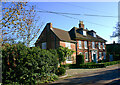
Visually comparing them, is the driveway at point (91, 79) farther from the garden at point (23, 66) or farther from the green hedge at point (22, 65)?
the green hedge at point (22, 65)

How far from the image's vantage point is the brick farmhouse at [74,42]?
976 inches

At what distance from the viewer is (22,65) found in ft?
27.4

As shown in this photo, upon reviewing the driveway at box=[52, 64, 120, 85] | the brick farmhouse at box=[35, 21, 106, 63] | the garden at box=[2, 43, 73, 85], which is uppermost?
the brick farmhouse at box=[35, 21, 106, 63]

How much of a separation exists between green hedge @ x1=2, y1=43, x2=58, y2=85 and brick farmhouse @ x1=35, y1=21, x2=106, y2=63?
14269mm

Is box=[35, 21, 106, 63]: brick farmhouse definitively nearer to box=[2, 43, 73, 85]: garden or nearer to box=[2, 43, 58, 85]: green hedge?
box=[2, 43, 73, 85]: garden

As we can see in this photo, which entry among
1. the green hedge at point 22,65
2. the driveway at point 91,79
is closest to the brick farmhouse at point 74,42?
the driveway at point 91,79

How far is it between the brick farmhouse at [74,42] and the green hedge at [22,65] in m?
14.3

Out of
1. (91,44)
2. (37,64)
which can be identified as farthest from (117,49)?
(37,64)

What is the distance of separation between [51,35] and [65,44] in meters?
3.71

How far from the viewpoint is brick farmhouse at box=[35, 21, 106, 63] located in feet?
81.4

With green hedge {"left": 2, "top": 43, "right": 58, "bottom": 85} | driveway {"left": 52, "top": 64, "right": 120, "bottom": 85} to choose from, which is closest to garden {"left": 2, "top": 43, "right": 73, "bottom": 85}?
green hedge {"left": 2, "top": 43, "right": 58, "bottom": 85}

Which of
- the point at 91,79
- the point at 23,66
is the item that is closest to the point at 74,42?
the point at 91,79

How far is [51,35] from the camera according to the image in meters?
25.2

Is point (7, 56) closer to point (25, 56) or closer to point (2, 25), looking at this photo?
point (25, 56)
